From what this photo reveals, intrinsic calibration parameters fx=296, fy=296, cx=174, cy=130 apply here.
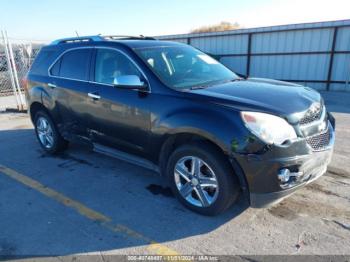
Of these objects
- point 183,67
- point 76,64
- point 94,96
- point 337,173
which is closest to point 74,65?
→ point 76,64

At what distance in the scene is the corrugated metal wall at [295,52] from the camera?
1277 cm

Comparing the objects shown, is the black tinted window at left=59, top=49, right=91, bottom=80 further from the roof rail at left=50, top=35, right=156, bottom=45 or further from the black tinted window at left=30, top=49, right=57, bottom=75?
the black tinted window at left=30, top=49, right=57, bottom=75

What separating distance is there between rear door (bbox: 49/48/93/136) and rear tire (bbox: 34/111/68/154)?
0.41m

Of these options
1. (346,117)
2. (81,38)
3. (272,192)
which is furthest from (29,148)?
(346,117)

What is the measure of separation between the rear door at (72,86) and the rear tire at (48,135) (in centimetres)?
41

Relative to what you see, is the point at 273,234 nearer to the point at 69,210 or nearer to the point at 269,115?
the point at 269,115

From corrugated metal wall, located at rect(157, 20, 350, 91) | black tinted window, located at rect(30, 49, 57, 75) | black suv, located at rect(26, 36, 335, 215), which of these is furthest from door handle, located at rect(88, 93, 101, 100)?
corrugated metal wall, located at rect(157, 20, 350, 91)

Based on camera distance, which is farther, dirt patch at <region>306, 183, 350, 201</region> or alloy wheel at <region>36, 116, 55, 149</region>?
alloy wheel at <region>36, 116, 55, 149</region>

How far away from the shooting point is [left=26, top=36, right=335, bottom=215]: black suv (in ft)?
8.98

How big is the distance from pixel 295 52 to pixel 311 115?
12.2 m

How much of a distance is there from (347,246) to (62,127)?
4.22m

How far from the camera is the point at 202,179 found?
3.14 m

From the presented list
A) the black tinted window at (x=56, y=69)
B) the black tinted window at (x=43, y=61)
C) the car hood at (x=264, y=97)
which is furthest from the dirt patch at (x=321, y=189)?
the black tinted window at (x=43, y=61)

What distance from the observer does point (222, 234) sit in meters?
2.91
